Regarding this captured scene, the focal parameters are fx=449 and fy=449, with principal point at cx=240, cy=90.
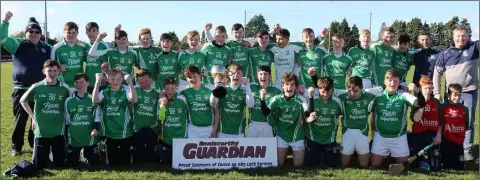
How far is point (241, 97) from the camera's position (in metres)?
6.55

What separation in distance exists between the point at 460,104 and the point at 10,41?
6806 millimetres

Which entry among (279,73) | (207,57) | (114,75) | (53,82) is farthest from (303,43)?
(53,82)

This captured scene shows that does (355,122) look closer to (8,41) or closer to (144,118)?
(144,118)

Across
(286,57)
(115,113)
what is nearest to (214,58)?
(286,57)

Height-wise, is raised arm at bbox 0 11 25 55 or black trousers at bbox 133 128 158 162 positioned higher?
raised arm at bbox 0 11 25 55

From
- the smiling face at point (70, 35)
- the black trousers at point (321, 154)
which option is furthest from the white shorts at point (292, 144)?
the smiling face at point (70, 35)

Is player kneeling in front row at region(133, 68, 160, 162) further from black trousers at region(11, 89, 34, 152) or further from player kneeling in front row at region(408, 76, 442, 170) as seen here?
player kneeling in front row at region(408, 76, 442, 170)

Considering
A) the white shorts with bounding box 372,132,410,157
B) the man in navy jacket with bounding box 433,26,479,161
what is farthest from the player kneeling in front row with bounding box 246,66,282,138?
the man in navy jacket with bounding box 433,26,479,161

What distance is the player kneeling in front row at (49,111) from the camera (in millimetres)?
6211

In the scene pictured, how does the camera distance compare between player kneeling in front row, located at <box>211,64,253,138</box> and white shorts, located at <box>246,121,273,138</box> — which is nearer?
player kneeling in front row, located at <box>211,64,253,138</box>

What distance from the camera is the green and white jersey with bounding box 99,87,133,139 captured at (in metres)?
6.42

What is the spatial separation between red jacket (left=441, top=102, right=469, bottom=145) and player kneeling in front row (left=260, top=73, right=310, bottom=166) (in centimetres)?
202

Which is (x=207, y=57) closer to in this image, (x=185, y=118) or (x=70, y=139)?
(x=185, y=118)

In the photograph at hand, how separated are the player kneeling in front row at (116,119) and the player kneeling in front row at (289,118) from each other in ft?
6.73
